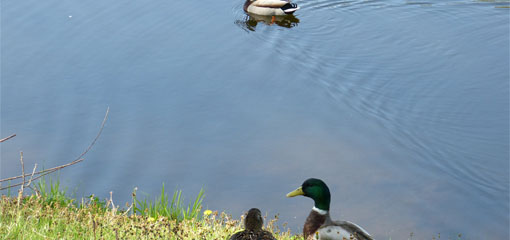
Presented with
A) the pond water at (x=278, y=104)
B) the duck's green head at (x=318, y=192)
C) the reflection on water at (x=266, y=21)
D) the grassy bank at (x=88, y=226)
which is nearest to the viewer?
the grassy bank at (x=88, y=226)

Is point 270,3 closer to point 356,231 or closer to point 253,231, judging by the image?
point 356,231

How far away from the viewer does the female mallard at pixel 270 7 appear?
48.2 feet

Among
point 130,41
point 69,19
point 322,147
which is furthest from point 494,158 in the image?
point 69,19

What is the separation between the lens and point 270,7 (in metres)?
15.4

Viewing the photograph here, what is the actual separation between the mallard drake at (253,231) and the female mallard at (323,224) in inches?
36.9

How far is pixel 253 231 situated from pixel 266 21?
34.0 feet

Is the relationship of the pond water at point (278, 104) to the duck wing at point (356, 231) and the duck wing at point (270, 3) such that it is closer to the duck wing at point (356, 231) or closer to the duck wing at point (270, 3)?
the duck wing at point (270, 3)

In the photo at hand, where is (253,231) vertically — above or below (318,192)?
above

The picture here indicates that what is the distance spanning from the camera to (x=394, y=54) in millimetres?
11844

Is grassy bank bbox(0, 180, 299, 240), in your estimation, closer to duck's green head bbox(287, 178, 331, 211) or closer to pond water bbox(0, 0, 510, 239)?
duck's green head bbox(287, 178, 331, 211)

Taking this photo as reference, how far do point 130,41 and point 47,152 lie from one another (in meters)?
3.89

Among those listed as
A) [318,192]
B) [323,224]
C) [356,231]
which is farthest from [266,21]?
[356,231]

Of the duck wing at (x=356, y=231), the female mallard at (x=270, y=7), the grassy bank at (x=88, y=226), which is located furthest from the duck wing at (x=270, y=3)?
the duck wing at (x=356, y=231)

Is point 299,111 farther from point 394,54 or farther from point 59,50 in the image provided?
point 59,50
